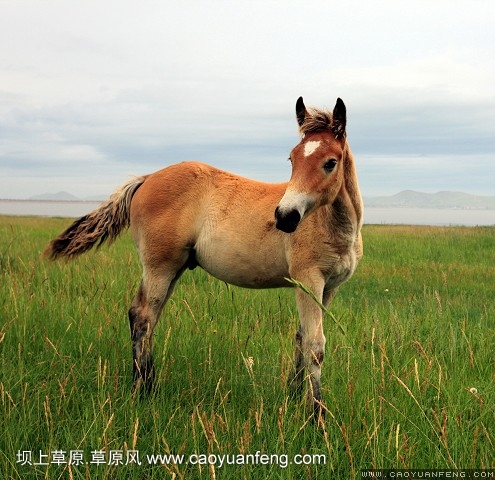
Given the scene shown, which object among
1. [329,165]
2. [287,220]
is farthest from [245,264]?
[329,165]

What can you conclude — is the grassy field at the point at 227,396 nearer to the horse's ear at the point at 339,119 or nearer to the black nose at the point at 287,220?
the black nose at the point at 287,220

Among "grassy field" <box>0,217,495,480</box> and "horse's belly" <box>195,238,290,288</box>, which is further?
"horse's belly" <box>195,238,290,288</box>

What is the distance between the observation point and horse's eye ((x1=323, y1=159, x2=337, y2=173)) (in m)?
3.74

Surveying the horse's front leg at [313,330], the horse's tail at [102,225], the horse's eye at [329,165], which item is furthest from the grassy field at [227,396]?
the horse's eye at [329,165]

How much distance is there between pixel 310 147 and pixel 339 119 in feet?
1.34

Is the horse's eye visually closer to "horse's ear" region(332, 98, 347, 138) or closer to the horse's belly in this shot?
"horse's ear" region(332, 98, 347, 138)

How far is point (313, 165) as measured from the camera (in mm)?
3676

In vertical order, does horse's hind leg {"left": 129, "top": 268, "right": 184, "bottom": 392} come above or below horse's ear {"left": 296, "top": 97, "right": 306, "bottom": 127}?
below

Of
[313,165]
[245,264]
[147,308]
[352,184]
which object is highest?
[313,165]

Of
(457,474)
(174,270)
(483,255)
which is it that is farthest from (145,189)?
(483,255)

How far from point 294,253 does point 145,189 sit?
177 cm

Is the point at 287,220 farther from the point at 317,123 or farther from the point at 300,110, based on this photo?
the point at 300,110

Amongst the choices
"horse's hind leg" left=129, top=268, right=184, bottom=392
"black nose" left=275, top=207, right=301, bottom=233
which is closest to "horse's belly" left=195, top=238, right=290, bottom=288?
"horse's hind leg" left=129, top=268, right=184, bottom=392

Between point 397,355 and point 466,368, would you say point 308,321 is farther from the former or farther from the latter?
point 466,368
